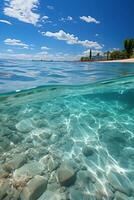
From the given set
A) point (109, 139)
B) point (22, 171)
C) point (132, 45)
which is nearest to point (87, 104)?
point (109, 139)

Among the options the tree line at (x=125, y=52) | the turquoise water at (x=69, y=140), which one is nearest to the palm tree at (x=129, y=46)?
the tree line at (x=125, y=52)

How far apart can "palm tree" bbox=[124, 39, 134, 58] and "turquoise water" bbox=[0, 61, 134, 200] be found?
182ft

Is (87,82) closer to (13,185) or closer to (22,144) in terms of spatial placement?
(22,144)

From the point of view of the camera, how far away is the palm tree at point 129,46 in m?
59.7

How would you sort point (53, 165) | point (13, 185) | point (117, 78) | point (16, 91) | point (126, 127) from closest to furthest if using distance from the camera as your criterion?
point (13, 185)
point (53, 165)
point (126, 127)
point (16, 91)
point (117, 78)

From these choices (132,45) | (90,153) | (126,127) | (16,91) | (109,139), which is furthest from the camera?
(132,45)

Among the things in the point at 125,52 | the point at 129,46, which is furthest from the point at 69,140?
the point at 125,52

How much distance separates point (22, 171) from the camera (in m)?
4.21

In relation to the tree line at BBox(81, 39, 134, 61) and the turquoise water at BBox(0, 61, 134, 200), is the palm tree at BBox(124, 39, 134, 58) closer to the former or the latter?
the tree line at BBox(81, 39, 134, 61)

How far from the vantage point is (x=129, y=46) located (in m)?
60.2

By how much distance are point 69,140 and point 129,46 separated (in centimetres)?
6142

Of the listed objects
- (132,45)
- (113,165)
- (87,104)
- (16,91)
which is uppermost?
(132,45)

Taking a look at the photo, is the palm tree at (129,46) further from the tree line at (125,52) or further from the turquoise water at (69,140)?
the turquoise water at (69,140)

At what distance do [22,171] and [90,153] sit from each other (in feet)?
6.37
